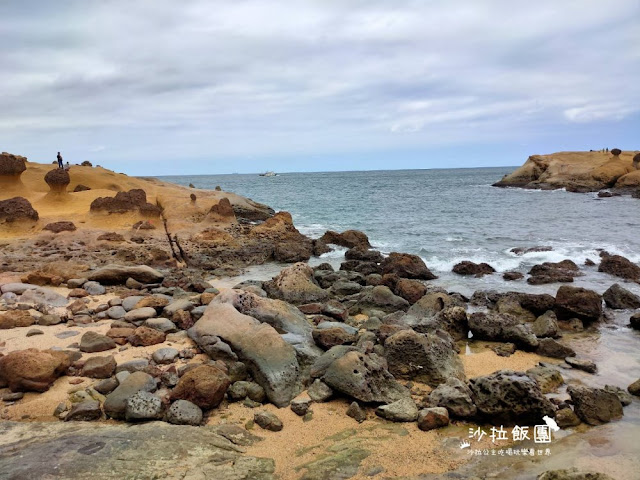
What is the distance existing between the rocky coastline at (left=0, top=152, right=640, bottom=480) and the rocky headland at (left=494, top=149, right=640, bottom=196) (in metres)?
44.6

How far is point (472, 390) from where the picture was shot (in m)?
6.75

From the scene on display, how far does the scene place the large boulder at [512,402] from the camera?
6.29 metres

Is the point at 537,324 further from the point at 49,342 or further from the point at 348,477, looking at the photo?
the point at 49,342

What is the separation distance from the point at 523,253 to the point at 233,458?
1737 cm

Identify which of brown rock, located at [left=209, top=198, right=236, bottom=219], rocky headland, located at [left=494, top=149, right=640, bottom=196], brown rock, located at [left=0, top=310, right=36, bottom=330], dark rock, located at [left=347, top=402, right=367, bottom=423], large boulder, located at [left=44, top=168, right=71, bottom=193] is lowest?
dark rock, located at [left=347, top=402, right=367, bottom=423]

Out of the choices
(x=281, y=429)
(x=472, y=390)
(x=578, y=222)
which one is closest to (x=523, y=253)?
(x=578, y=222)

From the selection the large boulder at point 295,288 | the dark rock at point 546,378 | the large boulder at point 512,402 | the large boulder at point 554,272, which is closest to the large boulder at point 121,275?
the large boulder at point 295,288

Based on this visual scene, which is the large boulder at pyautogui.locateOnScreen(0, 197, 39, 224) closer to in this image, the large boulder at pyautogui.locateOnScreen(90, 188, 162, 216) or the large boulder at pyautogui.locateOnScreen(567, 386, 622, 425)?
the large boulder at pyautogui.locateOnScreen(90, 188, 162, 216)

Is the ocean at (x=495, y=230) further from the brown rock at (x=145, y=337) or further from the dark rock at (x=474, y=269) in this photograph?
the brown rock at (x=145, y=337)

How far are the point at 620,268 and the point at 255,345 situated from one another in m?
13.6

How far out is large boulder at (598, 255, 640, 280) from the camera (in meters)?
15.4

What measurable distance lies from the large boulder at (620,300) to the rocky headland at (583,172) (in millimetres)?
40502

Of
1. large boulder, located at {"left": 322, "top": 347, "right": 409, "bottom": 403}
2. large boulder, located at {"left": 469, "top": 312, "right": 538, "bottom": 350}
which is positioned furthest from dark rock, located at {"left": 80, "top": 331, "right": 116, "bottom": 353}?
large boulder, located at {"left": 469, "top": 312, "right": 538, "bottom": 350}

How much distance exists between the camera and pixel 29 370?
6.66 metres
